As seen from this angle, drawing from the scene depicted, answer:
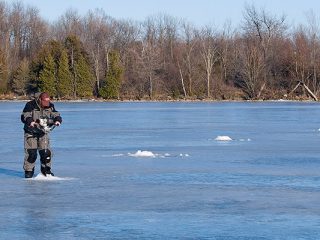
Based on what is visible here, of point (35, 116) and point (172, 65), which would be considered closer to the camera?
point (35, 116)

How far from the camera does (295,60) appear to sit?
7331cm

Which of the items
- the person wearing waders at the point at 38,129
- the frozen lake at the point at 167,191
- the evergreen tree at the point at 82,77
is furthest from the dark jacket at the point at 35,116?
the evergreen tree at the point at 82,77

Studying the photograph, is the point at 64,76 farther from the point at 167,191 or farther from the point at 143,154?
the point at 167,191

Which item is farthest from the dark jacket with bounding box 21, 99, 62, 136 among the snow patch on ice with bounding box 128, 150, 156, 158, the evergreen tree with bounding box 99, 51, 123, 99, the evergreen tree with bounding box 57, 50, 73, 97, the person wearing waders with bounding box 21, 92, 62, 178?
the evergreen tree with bounding box 57, 50, 73, 97

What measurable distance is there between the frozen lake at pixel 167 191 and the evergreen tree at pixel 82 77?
51.0m

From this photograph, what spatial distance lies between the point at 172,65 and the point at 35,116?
211 ft

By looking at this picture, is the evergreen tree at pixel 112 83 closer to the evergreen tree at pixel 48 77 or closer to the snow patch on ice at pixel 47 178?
the evergreen tree at pixel 48 77

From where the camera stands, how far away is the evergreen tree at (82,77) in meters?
70.4

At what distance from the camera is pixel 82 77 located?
230 ft

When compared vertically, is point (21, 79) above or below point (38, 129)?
above

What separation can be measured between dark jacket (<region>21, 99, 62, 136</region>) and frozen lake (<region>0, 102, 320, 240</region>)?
31.3 inches

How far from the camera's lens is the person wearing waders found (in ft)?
39.2

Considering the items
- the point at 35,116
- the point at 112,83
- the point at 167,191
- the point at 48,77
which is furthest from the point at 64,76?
the point at 167,191

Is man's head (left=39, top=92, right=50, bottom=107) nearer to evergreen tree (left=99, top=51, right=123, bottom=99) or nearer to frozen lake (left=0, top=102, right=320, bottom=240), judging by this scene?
frozen lake (left=0, top=102, right=320, bottom=240)
